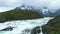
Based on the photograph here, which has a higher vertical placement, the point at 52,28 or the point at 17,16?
the point at 17,16

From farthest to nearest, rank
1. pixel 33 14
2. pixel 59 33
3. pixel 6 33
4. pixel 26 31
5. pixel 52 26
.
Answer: pixel 33 14, pixel 6 33, pixel 26 31, pixel 52 26, pixel 59 33

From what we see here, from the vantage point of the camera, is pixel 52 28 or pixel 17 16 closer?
pixel 52 28

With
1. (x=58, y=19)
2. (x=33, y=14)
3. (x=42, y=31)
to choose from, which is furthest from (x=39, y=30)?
(x=33, y=14)

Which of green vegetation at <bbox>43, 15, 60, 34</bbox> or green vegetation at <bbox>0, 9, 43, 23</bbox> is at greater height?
green vegetation at <bbox>0, 9, 43, 23</bbox>

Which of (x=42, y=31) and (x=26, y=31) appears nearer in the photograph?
(x=42, y=31)

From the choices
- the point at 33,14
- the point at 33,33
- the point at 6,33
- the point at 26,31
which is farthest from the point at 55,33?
the point at 33,14

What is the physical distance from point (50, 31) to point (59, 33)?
2636 millimetres

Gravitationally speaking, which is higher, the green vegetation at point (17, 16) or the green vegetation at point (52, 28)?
the green vegetation at point (17, 16)

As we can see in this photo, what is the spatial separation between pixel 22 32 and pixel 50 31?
13633 mm

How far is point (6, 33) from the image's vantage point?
8256 centimetres

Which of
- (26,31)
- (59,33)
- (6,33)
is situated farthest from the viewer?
(6,33)

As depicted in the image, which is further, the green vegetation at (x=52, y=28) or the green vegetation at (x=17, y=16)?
the green vegetation at (x=17, y=16)

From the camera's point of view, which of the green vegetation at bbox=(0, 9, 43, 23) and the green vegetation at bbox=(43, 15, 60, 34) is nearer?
the green vegetation at bbox=(43, 15, 60, 34)

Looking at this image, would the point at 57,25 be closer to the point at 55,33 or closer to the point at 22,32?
the point at 55,33
